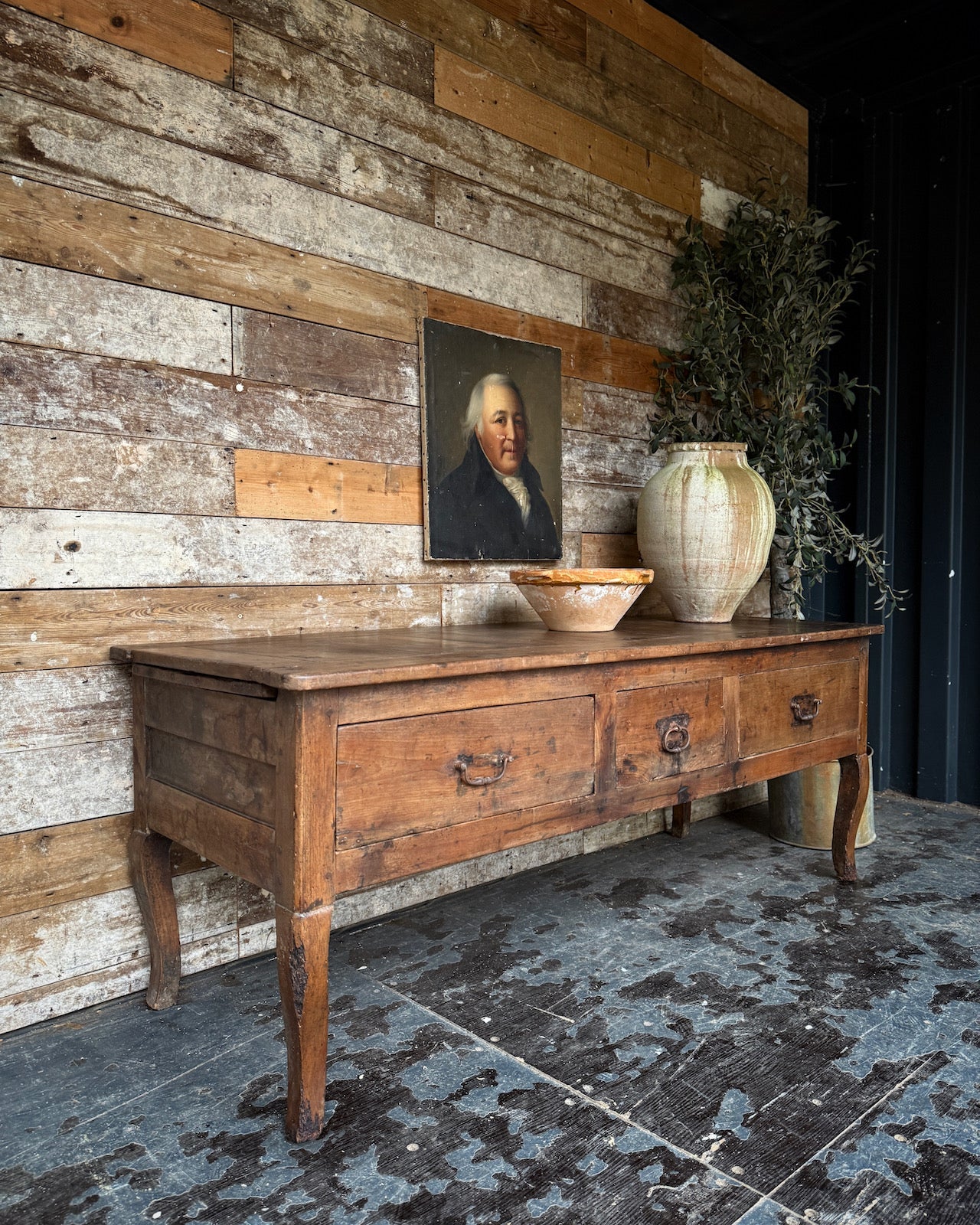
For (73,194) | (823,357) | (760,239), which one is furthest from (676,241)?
(73,194)

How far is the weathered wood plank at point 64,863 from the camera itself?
1.61 metres

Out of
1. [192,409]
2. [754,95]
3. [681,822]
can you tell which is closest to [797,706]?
[681,822]

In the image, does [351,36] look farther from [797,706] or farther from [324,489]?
[797,706]

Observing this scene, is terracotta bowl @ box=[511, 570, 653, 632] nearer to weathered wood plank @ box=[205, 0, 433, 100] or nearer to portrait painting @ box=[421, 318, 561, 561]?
portrait painting @ box=[421, 318, 561, 561]

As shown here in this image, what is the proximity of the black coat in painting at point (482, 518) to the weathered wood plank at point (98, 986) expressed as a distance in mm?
1003

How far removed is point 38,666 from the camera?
163 centimetres

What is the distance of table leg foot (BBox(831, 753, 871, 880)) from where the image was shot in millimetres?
2398

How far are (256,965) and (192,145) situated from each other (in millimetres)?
1685

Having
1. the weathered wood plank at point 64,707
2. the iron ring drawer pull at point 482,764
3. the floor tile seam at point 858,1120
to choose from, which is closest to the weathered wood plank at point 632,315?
the iron ring drawer pull at point 482,764

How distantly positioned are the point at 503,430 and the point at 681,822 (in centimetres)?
137

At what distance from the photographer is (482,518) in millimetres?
2316

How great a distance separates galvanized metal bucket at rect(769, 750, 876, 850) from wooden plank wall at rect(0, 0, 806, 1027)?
35.8 inches

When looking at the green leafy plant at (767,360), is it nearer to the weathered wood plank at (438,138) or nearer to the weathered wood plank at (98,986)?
the weathered wood plank at (438,138)

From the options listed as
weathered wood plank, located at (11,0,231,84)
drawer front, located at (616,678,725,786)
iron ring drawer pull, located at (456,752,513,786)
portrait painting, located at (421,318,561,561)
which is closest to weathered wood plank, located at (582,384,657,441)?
portrait painting, located at (421,318,561,561)
